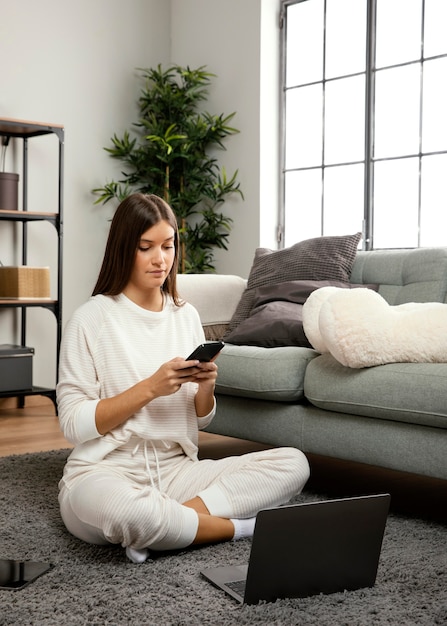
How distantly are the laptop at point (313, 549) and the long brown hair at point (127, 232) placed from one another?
0.81 m

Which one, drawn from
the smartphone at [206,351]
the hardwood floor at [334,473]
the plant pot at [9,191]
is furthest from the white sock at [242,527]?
the plant pot at [9,191]

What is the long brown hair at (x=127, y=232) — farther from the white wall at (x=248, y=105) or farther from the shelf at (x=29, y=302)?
the white wall at (x=248, y=105)

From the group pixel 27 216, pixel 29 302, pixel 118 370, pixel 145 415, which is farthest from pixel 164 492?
pixel 27 216

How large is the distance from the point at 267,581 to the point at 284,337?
137cm

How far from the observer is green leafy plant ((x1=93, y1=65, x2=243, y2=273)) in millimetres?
4918

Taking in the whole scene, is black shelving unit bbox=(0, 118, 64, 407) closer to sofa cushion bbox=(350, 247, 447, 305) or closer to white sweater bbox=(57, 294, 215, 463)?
sofa cushion bbox=(350, 247, 447, 305)

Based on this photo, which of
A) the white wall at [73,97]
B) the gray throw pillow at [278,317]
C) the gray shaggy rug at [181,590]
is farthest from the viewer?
the white wall at [73,97]

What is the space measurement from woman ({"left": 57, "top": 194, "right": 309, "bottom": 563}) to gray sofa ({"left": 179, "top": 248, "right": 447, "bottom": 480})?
0.27 metres

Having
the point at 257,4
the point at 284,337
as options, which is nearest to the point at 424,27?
the point at 257,4

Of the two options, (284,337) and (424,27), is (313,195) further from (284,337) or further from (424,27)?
(284,337)

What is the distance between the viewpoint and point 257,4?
4.84 m

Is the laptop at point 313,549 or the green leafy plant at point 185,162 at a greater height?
the green leafy plant at point 185,162

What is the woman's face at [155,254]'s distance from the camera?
6.90 ft

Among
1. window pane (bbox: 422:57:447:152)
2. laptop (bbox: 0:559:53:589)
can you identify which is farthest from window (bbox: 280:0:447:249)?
laptop (bbox: 0:559:53:589)
